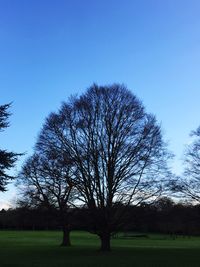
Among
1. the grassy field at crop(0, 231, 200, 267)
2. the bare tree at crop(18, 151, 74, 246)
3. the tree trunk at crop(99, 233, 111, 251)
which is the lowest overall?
the grassy field at crop(0, 231, 200, 267)

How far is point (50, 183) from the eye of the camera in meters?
55.2

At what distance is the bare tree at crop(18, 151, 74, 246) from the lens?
160 ft

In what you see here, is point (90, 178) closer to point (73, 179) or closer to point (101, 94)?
point (73, 179)

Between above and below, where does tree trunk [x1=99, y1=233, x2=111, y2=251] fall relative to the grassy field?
above

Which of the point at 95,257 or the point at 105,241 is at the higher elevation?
the point at 105,241

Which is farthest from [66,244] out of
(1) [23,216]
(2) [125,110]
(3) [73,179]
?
(2) [125,110]

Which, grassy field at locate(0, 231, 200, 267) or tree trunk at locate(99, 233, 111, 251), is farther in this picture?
tree trunk at locate(99, 233, 111, 251)

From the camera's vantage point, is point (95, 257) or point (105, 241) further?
point (105, 241)

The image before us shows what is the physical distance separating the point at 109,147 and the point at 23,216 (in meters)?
19.7

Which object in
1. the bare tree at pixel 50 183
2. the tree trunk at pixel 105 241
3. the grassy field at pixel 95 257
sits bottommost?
the grassy field at pixel 95 257

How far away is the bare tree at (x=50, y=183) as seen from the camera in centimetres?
4881

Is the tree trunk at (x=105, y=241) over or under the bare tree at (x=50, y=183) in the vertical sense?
under

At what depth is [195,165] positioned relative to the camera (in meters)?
54.6

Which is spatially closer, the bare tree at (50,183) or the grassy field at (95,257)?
the grassy field at (95,257)
